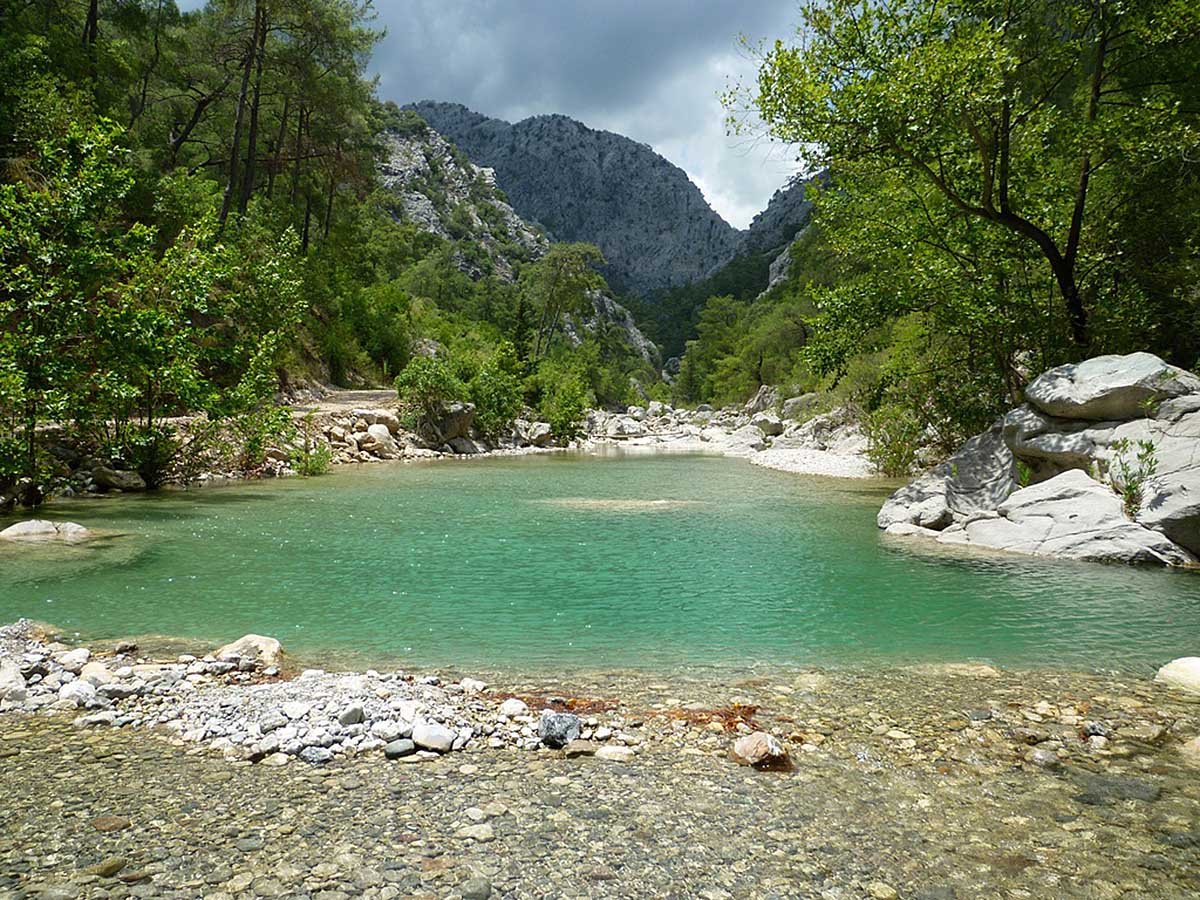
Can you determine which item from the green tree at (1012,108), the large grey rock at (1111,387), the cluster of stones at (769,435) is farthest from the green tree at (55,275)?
the cluster of stones at (769,435)

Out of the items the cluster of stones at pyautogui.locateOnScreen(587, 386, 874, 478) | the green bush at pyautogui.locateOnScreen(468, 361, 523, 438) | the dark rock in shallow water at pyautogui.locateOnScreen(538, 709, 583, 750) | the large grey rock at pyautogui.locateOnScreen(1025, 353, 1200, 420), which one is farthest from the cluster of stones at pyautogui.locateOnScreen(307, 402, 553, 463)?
the dark rock in shallow water at pyautogui.locateOnScreen(538, 709, 583, 750)

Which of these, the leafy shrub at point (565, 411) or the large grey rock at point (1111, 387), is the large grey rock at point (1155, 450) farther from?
the leafy shrub at point (565, 411)

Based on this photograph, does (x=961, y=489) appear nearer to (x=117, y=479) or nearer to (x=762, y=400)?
(x=117, y=479)

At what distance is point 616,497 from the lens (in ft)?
60.3

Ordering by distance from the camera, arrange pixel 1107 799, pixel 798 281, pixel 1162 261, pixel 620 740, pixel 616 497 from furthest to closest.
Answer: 1. pixel 798 281
2. pixel 616 497
3. pixel 1162 261
4. pixel 620 740
5. pixel 1107 799

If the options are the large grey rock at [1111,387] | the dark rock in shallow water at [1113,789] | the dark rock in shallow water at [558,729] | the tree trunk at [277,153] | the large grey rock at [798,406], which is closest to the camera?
the dark rock in shallow water at [1113,789]

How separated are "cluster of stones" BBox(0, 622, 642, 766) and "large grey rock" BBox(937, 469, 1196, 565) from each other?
9.20m

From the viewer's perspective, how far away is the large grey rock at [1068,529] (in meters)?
10.2

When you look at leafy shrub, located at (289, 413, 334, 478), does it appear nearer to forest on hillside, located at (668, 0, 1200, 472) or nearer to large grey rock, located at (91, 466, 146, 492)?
large grey rock, located at (91, 466, 146, 492)

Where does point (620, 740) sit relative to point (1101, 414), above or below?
below

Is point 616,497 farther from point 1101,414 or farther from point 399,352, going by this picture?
point 399,352

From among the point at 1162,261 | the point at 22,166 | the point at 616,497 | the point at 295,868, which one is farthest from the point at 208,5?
the point at 295,868

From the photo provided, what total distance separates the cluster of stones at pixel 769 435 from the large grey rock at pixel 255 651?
70.5 ft

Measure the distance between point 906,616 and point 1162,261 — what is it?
1221cm
